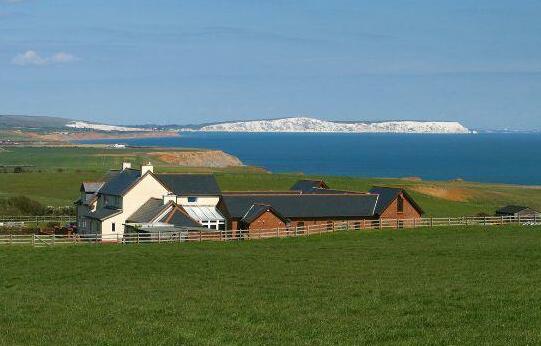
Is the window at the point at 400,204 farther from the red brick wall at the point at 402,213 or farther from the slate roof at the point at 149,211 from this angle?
the slate roof at the point at 149,211

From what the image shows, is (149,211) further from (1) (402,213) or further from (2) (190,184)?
(1) (402,213)

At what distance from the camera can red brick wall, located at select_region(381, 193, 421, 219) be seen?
60.5m

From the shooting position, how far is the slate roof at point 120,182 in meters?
61.3

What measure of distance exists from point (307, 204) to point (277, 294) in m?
34.3

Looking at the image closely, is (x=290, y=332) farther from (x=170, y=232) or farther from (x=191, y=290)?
(x=170, y=232)

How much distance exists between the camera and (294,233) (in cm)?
5328

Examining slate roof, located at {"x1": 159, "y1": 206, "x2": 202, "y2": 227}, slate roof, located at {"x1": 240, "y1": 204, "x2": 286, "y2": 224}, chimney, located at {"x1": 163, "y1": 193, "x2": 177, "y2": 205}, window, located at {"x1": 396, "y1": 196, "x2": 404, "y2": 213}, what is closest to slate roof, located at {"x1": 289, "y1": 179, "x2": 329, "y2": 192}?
window, located at {"x1": 396, "y1": 196, "x2": 404, "y2": 213}

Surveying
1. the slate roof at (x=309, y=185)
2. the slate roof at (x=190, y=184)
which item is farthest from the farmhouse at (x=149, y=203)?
the slate roof at (x=309, y=185)

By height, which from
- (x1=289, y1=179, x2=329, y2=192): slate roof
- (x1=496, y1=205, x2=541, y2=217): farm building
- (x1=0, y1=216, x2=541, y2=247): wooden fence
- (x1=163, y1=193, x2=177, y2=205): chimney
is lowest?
(x1=0, y1=216, x2=541, y2=247): wooden fence

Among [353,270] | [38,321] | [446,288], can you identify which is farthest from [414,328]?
[353,270]

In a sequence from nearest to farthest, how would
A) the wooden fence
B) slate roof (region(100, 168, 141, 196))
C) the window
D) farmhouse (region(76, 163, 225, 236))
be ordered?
the wooden fence < farmhouse (region(76, 163, 225, 236)) < the window < slate roof (region(100, 168, 141, 196))

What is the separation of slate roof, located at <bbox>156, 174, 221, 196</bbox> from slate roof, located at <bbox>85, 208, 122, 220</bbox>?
14.2ft

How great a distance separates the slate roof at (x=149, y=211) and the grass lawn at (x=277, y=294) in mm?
11994

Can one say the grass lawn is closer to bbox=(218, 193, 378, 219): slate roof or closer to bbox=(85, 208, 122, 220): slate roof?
bbox=(218, 193, 378, 219): slate roof
